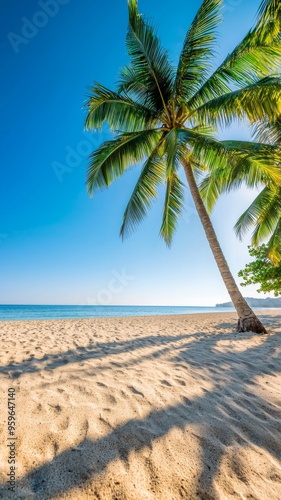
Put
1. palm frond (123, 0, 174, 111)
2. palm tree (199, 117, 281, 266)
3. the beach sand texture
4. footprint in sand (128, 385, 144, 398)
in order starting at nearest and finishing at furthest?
1. the beach sand texture
2. footprint in sand (128, 385, 144, 398)
3. palm frond (123, 0, 174, 111)
4. palm tree (199, 117, 281, 266)

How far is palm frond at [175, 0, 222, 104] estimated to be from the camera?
648 cm

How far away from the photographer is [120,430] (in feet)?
6.80

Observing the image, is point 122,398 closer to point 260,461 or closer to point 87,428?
point 87,428

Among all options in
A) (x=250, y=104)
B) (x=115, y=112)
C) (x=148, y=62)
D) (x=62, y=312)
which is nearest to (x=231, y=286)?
(x=250, y=104)

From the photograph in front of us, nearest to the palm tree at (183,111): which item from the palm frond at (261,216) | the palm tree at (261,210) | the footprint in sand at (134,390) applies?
the palm tree at (261,210)

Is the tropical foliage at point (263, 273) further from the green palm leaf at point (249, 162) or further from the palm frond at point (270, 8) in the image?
the palm frond at point (270, 8)

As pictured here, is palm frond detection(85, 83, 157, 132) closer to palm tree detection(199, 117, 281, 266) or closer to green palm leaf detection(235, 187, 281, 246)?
palm tree detection(199, 117, 281, 266)

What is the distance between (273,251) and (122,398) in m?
8.90

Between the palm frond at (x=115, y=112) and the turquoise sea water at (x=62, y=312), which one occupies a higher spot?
the palm frond at (x=115, y=112)

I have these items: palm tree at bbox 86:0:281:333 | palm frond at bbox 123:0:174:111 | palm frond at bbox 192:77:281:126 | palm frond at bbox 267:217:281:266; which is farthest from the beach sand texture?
palm frond at bbox 123:0:174:111

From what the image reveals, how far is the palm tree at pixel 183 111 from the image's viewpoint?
5.89 meters

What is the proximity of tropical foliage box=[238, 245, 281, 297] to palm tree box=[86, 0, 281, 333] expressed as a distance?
3672mm

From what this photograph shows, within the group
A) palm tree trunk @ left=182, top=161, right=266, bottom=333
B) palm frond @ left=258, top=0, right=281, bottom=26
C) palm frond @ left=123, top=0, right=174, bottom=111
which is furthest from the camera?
palm frond @ left=123, top=0, right=174, bottom=111

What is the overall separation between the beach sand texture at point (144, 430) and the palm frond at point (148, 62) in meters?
7.55
